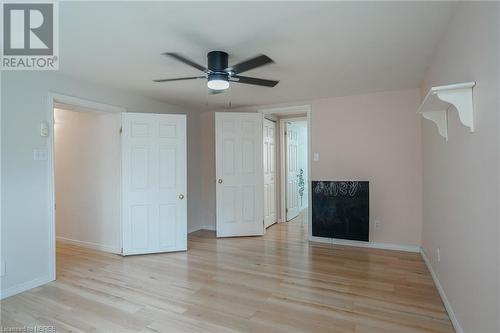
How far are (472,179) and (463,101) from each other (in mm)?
468

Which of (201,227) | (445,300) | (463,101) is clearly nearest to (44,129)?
(201,227)

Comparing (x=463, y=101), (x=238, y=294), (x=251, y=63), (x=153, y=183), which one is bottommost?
(x=238, y=294)

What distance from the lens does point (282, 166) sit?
562cm

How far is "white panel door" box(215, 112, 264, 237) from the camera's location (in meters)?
4.60

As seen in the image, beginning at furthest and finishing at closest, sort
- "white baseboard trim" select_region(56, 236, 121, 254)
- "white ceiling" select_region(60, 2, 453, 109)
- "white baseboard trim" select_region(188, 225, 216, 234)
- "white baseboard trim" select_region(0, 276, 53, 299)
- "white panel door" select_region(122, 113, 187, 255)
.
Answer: "white baseboard trim" select_region(188, 225, 216, 234) → "white baseboard trim" select_region(56, 236, 121, 254) → "white panel door" select_region(122, 113, 187, 255) → "white baseboard trim" select_region(0, 276, 53, 299) → "white ceiling" select_region(60, 2, 453, 109)

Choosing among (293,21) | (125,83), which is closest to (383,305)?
(293,21)

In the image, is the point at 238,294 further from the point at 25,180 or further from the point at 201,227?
the point at 201,227

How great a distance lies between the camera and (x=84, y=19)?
1953 mm

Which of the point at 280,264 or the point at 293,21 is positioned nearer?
the point at 293,21

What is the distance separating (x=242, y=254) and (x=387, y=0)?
10.5ft

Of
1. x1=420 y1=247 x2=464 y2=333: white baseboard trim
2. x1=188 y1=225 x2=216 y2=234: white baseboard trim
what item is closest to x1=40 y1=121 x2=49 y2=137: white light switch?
x1=188 y1=225 x2=216 y2=234: white baseboard trim

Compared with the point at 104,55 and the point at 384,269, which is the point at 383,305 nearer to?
the point at 384,269

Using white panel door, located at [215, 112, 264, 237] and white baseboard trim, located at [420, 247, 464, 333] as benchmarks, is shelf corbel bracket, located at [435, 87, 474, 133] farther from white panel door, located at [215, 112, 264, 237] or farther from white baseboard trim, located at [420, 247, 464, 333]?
white panel door, located at [215, 112, 264, 237]

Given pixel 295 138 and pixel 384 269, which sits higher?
pixel 295 138
